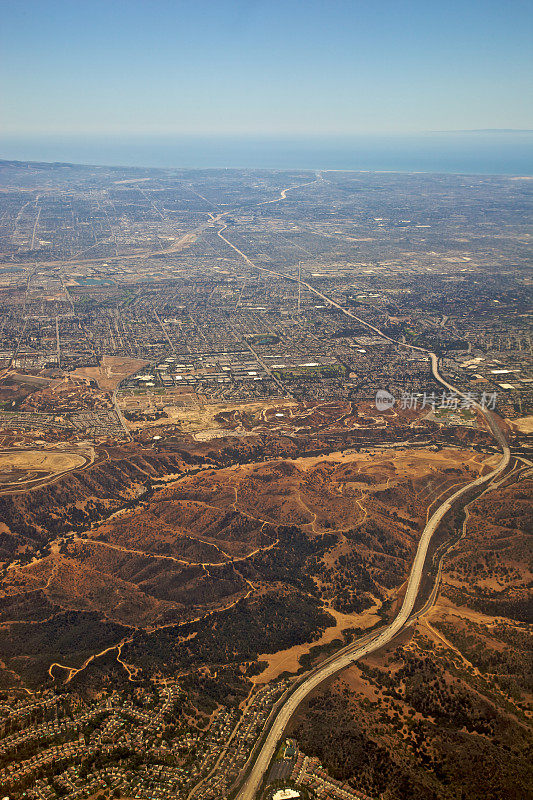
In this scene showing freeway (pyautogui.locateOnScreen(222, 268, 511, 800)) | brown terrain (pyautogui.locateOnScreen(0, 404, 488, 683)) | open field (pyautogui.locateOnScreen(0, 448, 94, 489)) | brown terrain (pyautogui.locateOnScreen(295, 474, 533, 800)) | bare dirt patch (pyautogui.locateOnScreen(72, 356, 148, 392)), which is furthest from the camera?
bare dirt patch (pyautogui.locateOnScreen(72, 356, 148, 392))

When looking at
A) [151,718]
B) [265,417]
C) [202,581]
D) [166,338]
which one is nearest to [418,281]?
[166,338]

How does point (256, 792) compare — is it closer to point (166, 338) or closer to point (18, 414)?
point (18, 414)

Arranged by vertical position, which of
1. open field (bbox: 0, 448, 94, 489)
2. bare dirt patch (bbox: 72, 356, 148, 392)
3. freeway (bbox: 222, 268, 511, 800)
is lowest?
freeway (bbox: 222, 268, 511, 800)

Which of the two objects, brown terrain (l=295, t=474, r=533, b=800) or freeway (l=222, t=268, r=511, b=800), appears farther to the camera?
freeway (l=222, t=268, r=511, b=800)

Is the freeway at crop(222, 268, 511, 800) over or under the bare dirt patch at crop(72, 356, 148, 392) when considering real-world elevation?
under

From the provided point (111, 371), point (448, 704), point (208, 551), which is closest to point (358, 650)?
point (448, 704)

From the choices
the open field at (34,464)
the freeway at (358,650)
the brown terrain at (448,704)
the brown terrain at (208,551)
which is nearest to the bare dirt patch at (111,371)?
the open field at (34,464)

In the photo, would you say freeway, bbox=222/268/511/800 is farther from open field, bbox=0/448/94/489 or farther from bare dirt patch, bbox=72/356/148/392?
bare dirt patch, bbox=72/356/148/392

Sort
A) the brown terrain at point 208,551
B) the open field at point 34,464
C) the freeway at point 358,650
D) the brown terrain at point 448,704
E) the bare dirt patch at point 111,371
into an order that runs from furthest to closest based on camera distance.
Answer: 1. the bare dirt patch at point 111,371
2. the open field at point 34,464
3. the brown terrain at point 208,551
4. the freeway at point 358,650
5. the brown terrain at point 448,704

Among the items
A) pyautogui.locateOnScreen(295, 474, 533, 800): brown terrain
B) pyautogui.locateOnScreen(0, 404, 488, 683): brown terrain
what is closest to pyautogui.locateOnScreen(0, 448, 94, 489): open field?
pyautogui.locateOnScreen(0, 404, 488, 683): brown terrain

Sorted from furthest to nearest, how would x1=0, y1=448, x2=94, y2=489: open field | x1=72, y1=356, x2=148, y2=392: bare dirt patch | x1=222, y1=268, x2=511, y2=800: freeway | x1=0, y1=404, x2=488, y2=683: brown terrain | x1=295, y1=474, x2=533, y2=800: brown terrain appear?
x1=72, y1=356, x2=148, y2=392: bare dirt patch → x1=0, y1=448, x2=94, y2=489: open field → x1=0, y1=404, x2=488, y2=683: brown terrain → x1=222, y1=268, x2=511, y2=800: freeway → x1=295, y1=474, x2=533, y2=800: brown terrain

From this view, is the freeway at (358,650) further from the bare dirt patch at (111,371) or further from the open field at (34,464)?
the bare dirt patch at (111,371)

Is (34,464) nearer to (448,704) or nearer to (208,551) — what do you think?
(208,551)
